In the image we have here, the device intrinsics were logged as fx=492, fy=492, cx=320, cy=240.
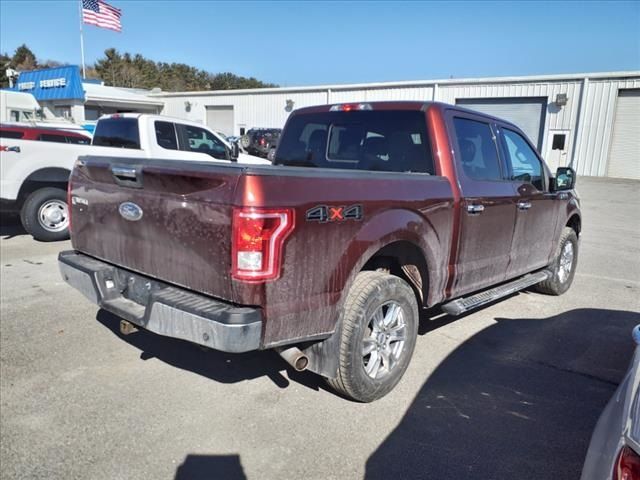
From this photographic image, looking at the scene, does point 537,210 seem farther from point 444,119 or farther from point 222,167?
point 222,167

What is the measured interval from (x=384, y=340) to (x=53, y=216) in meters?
6.69

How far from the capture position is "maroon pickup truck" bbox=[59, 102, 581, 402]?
8.30ft

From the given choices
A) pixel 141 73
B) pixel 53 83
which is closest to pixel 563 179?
pixel 53 83

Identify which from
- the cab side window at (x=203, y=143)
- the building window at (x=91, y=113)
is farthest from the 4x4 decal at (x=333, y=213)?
the building window at (x=91, y=113)

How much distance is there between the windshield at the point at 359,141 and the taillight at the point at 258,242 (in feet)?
5.76

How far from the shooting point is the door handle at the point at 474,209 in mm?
3907

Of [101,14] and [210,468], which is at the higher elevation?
[101,14]

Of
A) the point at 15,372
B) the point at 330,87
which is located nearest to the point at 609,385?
the point at 15,372

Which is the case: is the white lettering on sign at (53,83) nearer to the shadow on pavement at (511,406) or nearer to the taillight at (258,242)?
the shadow on pavement at (511,406)

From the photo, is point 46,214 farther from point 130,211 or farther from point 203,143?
point 130,211

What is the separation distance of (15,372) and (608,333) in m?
5.23

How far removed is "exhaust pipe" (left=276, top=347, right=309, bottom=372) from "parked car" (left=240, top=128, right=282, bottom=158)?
21.9 m

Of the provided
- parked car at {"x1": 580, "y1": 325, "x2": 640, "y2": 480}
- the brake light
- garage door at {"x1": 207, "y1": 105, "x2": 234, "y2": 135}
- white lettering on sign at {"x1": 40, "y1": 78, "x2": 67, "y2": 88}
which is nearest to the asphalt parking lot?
parked car at {"x1": 580, "y1": 325, "x2": 640, "y2": 480}

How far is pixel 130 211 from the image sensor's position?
3143 mm
